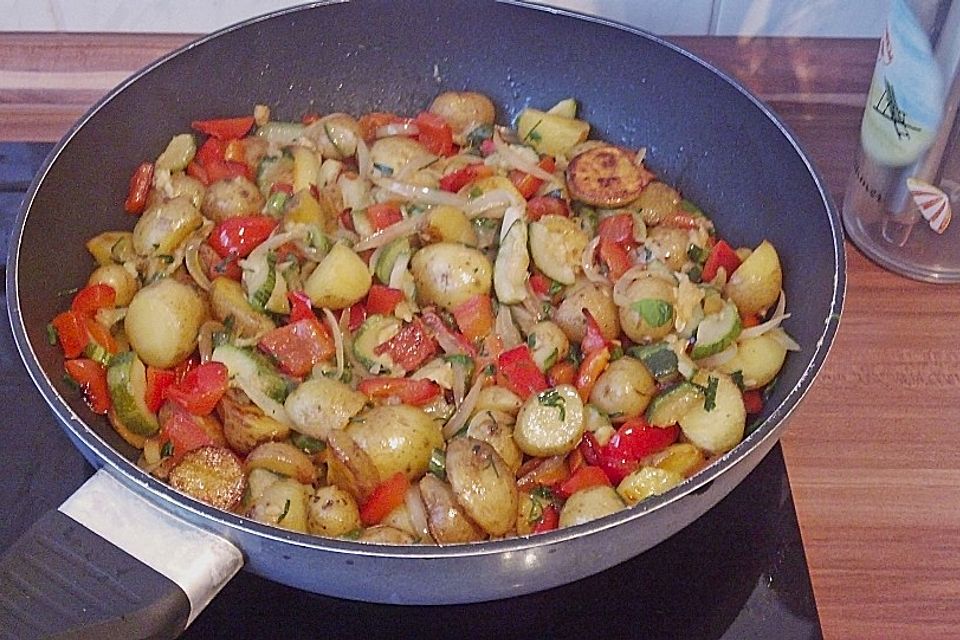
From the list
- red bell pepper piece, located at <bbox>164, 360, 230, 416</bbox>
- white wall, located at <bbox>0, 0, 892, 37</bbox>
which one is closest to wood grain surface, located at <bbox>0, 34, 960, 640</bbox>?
white wall, located at <bbox>0, 0, 892, 37</bbox>

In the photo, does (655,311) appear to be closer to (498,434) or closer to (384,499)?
(498,434)

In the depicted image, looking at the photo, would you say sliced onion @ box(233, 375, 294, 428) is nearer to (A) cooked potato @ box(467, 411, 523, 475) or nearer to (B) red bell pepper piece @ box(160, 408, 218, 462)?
(B) red bell pepper piece @ box(160, 408, 218, 462)

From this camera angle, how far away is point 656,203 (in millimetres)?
1378

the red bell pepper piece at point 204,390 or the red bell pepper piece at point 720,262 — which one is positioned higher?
the red bell pepper piece at point 720,262

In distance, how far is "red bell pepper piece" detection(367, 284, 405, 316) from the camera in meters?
1.25

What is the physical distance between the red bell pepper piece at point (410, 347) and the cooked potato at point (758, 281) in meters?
0.39

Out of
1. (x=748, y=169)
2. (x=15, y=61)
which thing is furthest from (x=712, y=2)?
(x=15, y=61)

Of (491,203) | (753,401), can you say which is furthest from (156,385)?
(753,401)

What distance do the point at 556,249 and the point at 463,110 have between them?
12.8 inches

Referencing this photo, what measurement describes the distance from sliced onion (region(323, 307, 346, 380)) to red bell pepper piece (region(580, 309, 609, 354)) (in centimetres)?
30

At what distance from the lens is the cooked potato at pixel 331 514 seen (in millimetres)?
1024

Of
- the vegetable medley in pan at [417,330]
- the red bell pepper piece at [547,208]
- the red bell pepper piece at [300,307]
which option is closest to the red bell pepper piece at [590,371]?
the vegetable medley in pan at [417,330]

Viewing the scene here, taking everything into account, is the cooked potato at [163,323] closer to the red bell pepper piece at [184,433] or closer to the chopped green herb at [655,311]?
the red bell pepper piece at [184,433]

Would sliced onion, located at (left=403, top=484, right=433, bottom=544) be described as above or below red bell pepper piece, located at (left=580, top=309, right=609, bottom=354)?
below
